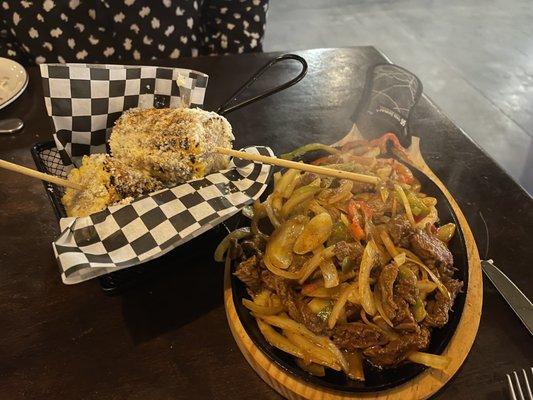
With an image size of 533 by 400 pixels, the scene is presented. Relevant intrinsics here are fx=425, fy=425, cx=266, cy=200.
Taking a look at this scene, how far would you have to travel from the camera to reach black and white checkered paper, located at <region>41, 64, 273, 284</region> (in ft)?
4.25

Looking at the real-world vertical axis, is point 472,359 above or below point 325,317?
below

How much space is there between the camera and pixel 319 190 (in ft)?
5.88

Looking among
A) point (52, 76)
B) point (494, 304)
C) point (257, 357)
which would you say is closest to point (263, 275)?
point (257, 357)

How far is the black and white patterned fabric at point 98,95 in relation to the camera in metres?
1.58

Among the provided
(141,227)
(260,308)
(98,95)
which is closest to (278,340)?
(260,308)

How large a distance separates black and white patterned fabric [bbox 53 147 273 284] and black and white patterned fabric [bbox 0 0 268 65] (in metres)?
1.77

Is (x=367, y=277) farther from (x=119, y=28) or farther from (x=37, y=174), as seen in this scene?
(x=119, y=28)

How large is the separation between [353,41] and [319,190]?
5.02m

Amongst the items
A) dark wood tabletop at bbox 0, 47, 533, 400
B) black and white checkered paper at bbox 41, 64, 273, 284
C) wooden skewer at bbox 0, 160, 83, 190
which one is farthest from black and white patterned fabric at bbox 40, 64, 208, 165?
dark wood tabletop at bbox 0, 47, 533, 400

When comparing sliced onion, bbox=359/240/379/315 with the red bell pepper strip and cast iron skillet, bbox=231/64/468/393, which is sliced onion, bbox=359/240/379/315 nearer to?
cast iron skillet, bbox=231/64/468/393

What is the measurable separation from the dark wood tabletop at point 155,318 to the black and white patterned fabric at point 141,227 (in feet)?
0.90

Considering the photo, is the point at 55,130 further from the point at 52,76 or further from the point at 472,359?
the point at 472,359

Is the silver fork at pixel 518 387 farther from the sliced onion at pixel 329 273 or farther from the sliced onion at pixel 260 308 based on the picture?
the sliced onion at pixel 260 308

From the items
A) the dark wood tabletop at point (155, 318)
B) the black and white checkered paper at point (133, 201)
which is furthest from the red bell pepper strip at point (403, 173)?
the black and white checkered paper at point (133, 201)
